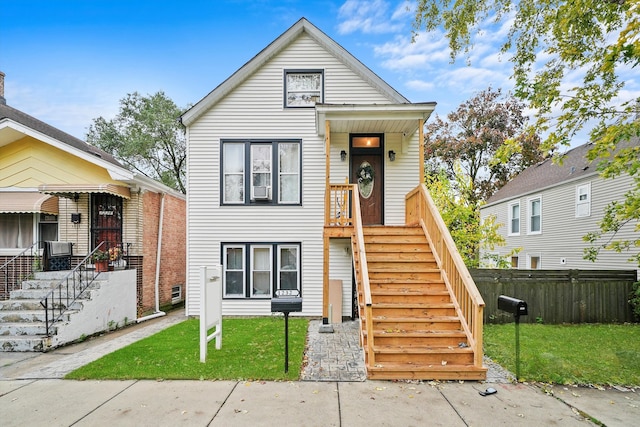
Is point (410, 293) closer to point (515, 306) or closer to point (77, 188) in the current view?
point (515, 306)

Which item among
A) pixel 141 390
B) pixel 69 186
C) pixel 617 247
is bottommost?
pixel 141 390

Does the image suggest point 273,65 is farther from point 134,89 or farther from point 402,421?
point 134,89

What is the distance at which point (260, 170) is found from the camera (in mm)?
9047

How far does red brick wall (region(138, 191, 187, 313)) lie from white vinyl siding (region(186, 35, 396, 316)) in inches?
53.9

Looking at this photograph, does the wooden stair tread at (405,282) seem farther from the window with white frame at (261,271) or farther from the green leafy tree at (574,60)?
the window with white frame at (261,271)

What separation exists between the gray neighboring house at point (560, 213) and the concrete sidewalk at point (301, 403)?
7572 millimetres

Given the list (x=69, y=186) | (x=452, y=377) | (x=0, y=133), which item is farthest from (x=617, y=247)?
(x=0, y=133)

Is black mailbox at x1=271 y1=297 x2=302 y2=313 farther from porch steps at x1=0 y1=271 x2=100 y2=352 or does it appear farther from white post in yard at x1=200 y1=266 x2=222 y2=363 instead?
porch steps at x1=0 y1=271 x2=100 y2=352

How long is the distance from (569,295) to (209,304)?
8.94 meters

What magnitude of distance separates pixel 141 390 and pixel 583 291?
1012 centimetres

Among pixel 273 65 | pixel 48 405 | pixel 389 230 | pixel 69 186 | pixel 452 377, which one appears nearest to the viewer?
pixel 48 405

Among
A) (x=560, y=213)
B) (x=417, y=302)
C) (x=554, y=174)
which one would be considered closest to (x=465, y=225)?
(x=560, y=213)

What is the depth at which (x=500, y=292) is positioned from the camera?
8375 millimetres

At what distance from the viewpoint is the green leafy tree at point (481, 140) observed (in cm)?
2283
